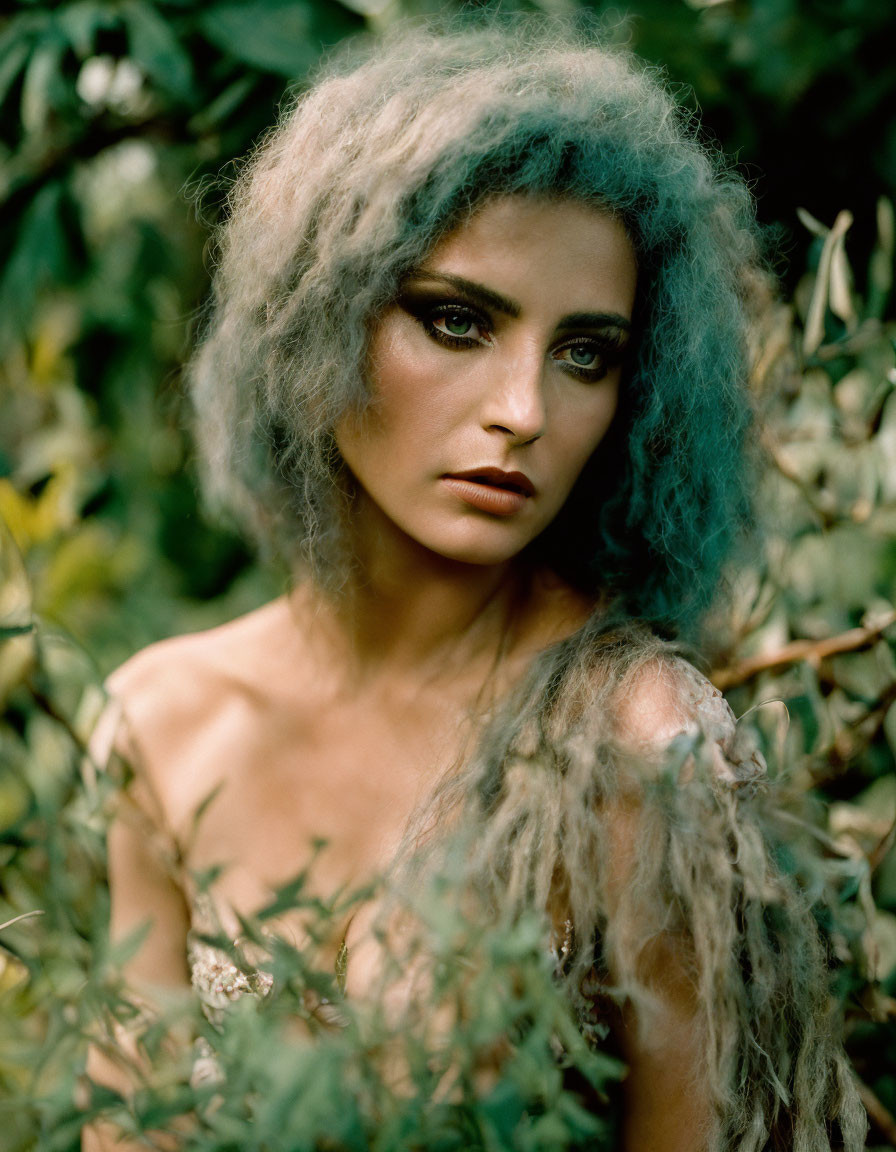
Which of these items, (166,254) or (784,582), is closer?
(784,582)

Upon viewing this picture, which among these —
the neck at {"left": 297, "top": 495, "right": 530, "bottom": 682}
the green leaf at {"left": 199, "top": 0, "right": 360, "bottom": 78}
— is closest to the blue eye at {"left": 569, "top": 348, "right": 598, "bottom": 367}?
the neck at {"left": 297, "top": 495, "right": 530, "bottom": 682}

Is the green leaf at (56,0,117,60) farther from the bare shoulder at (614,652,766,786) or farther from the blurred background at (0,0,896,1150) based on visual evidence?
the bare shoulder at (614,652,766,786)

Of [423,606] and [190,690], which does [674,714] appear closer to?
[423,606]

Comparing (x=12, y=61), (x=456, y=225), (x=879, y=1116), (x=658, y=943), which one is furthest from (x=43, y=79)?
(x=879, y=1116)

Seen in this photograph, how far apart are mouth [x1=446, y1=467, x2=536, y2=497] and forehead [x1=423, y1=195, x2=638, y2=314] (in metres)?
0.17

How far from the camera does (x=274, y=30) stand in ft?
5.40

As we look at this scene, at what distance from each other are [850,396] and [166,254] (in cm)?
141

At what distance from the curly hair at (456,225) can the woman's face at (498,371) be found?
3cm

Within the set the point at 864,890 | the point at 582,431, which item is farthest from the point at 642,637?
the point at 864,890

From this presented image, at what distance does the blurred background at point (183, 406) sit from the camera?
983 millimetres

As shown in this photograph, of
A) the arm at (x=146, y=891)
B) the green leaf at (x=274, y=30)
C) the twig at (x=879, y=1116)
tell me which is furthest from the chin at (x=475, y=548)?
the green leaf at (x=274, y=30)

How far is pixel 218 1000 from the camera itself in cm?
119

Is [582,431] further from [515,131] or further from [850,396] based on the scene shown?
[850,396]

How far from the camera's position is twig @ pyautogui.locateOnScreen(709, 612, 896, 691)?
1319mm
